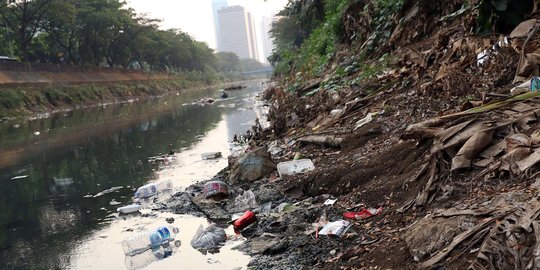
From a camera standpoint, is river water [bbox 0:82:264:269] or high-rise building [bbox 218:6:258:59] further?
high-rise building [bbox 218:6:258:59]

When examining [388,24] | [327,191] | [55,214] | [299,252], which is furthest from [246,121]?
[299,252]

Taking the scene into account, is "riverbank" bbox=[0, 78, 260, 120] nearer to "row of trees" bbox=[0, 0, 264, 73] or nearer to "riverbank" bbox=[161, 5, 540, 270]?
"row of trees" bbox=[0, 0, 264, 73]

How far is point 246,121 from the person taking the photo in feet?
40.2

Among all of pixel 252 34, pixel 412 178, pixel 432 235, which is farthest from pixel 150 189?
pixel 252 34

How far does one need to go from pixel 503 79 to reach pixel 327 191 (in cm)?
Result: 179

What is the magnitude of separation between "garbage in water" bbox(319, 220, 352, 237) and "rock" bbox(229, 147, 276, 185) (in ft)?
6.25

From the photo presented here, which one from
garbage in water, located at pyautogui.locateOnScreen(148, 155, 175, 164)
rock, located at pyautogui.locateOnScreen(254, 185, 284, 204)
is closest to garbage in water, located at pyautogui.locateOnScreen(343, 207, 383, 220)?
rock, located at pyautogui.locateOnScreen(254, 185, 284, 204)

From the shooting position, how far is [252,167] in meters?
5.14

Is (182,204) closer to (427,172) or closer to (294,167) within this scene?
(294,167)

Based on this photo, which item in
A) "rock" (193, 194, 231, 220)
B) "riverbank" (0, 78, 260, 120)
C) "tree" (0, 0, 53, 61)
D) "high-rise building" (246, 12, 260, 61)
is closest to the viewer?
"rock" (193, 194, 231, 220)

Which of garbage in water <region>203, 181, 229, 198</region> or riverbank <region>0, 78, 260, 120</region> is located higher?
garbage in water <region>203, 181, 229, 198</region>

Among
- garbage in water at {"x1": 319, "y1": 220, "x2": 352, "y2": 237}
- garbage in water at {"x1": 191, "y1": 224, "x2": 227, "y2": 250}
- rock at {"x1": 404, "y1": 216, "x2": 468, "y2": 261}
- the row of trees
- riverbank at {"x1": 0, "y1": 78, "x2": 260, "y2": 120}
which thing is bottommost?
riverbank at {"x1": 0, "y1": 78, "x2": 260, "y2": 120}

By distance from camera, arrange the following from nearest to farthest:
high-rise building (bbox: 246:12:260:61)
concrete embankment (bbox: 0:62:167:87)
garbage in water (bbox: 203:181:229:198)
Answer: garbage in water (bbox: 203:181:229:198) → concrete embankment (bbox: 0:62:167:87) → high-rise building (bbox: 246:12:260:61)

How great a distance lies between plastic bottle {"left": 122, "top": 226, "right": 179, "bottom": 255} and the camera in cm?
374
